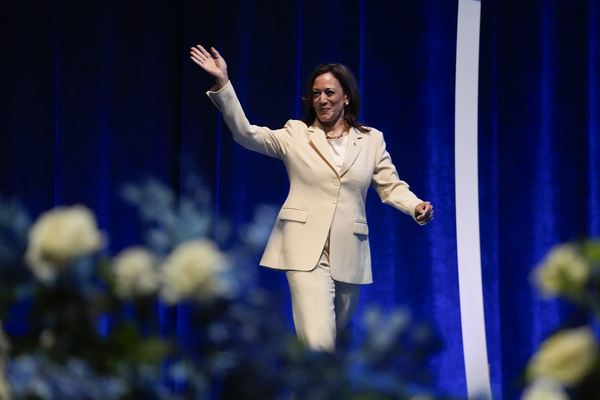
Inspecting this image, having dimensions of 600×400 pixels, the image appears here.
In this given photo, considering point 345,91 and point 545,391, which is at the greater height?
point 345,91

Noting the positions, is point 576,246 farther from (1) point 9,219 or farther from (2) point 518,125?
(2) point 518,125

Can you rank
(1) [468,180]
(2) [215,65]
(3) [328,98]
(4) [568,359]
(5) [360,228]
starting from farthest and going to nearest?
(1) [468,180], (3) [328,98], (5) [360,228], (2) [215,65], (4) [568,359]

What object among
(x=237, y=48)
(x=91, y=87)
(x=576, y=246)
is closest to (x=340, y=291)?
(x=237, y=48)

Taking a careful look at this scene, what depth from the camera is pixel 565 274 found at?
1.29 feet

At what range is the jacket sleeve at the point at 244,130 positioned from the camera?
2.11 metres

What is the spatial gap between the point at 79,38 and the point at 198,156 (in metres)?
0.76

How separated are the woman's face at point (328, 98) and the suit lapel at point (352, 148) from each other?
0.09 m

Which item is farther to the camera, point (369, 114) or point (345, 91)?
point (369, 114)

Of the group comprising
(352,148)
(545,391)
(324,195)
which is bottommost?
(545,391)

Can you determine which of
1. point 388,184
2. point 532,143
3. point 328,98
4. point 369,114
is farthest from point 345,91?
point 532,143

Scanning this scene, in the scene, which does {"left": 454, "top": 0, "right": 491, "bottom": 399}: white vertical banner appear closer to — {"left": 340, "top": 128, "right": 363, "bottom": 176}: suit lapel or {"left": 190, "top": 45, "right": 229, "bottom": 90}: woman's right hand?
{"left": 340, "top": 128, "right": 363, "bottom": 176}: suit lapel

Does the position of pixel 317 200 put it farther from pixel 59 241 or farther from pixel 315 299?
pixel 59 241

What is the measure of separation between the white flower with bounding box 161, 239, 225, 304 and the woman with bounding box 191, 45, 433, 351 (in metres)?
1.63

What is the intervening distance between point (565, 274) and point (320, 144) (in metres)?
1.87
